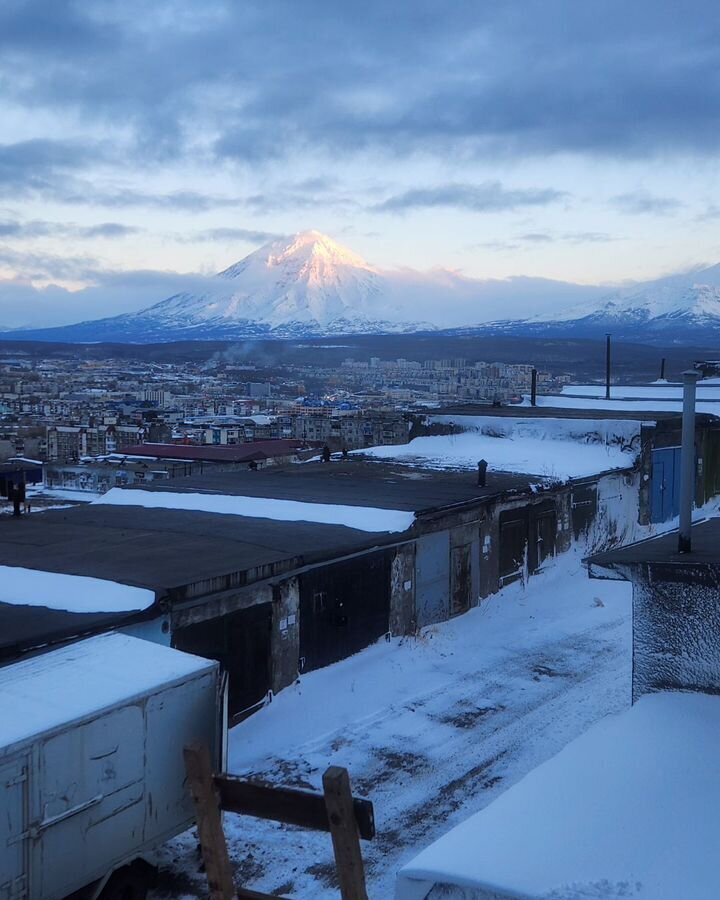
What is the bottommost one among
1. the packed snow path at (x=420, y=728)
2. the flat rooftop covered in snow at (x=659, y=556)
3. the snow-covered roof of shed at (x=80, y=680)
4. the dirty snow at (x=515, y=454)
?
the packed snow path at (x=420, y=728)

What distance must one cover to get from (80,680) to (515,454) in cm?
1938

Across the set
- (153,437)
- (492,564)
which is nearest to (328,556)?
(492,564)

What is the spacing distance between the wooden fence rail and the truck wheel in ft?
4.87

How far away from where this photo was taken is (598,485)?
2238cm

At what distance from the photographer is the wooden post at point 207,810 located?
19.8ft

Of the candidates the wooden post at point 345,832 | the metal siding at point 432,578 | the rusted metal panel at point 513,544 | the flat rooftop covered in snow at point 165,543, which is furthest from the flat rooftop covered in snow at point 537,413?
the wooden post at point 345,832

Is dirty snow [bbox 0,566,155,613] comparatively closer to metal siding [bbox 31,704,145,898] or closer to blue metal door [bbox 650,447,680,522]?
metal siding [bbox 31,704,145,898]

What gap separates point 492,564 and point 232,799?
12.4 metres

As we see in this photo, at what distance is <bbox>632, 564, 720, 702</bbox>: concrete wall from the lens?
8.19 metres

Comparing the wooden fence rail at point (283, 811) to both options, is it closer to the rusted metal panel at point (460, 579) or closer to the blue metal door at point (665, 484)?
the rusted metal panel at point (460, 579)

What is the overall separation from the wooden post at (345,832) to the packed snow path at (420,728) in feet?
8.71

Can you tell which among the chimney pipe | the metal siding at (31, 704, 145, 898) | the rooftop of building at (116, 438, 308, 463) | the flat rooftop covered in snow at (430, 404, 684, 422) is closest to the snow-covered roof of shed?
the metal siding at (31, 704, 145, 898)

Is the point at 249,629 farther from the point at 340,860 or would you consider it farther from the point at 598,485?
the point at 598,485

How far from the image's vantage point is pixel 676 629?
329 inches
